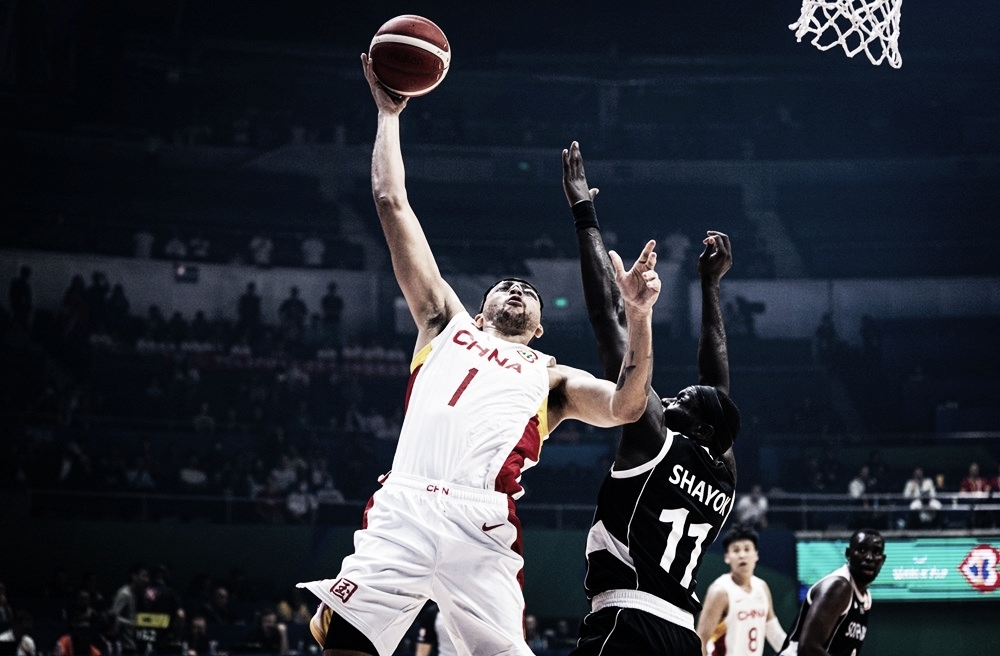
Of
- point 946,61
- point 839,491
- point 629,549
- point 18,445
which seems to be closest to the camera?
point 629,549

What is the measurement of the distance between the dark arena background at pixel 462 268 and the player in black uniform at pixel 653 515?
10182mm

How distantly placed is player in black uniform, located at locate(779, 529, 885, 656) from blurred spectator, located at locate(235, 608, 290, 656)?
7744 millimetres

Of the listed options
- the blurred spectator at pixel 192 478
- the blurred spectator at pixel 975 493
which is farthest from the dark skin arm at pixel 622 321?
the blurred spectator at pixel 192 478

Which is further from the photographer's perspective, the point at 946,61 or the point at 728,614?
the point at 946,61

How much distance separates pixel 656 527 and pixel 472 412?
872 mm

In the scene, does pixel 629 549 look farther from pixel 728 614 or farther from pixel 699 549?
pixel 728 614

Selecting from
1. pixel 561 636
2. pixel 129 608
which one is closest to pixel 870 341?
pixel 561 636

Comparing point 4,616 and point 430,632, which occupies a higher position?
point 430,632

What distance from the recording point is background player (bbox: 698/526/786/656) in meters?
7.68

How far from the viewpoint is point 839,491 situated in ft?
60.6

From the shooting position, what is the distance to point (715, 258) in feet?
17.1

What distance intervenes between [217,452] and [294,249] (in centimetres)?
716

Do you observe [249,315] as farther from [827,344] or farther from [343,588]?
[343,588]

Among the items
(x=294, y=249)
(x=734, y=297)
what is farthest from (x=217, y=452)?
(x=734, y=297)
